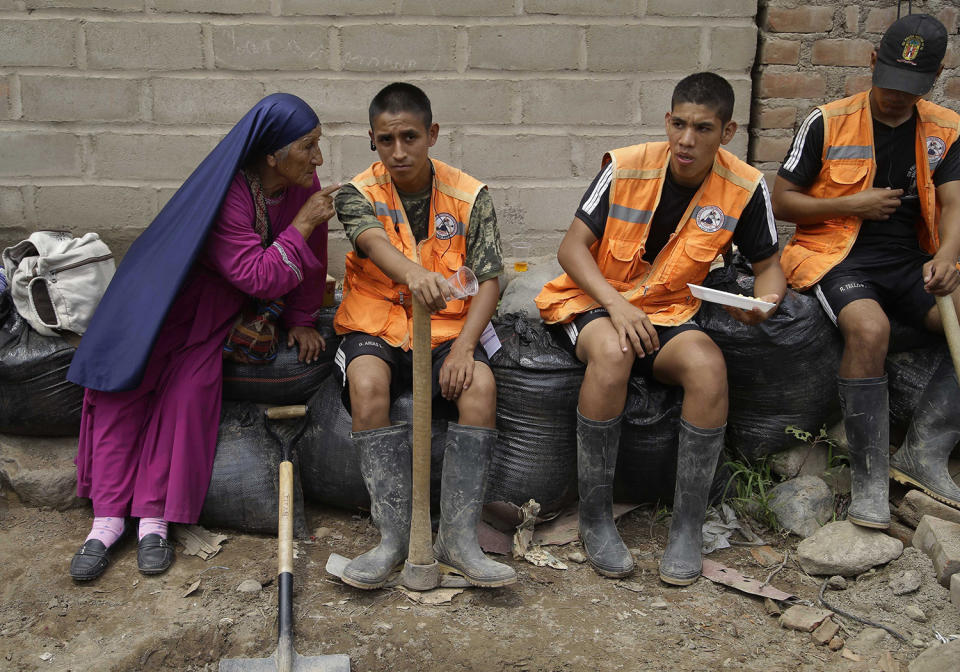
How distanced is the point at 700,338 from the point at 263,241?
1.69 meters

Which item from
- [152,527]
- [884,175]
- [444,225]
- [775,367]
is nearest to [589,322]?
[444,225]

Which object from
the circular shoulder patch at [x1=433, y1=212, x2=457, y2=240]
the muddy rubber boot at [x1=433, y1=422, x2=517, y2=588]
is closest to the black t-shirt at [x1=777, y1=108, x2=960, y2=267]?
the circular shoulder patch at [x1=433, y1=212, x2=457, y2=240]

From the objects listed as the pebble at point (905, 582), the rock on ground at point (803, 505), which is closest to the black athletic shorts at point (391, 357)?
the rock on ground at point (803, 505)

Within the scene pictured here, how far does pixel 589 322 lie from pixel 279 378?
1.23 meters

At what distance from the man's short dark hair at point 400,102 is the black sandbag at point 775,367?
1.34 m

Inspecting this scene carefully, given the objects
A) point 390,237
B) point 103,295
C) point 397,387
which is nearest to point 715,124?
point 390,237

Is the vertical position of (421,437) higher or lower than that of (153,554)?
higher

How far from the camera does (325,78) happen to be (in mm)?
4270

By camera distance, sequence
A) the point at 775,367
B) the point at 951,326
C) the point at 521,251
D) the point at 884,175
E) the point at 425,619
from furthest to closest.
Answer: the point at 521,251
the point at 884,175
the point at 775,367
the point at 951,326
the point at 425,619

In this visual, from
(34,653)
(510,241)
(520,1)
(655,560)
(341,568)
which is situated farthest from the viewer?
(510,241)

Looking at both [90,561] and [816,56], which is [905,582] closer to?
[816,56]

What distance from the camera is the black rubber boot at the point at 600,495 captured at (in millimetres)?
3084

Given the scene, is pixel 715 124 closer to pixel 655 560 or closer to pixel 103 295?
pixel 655 560

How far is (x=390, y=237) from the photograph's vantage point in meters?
3.24
